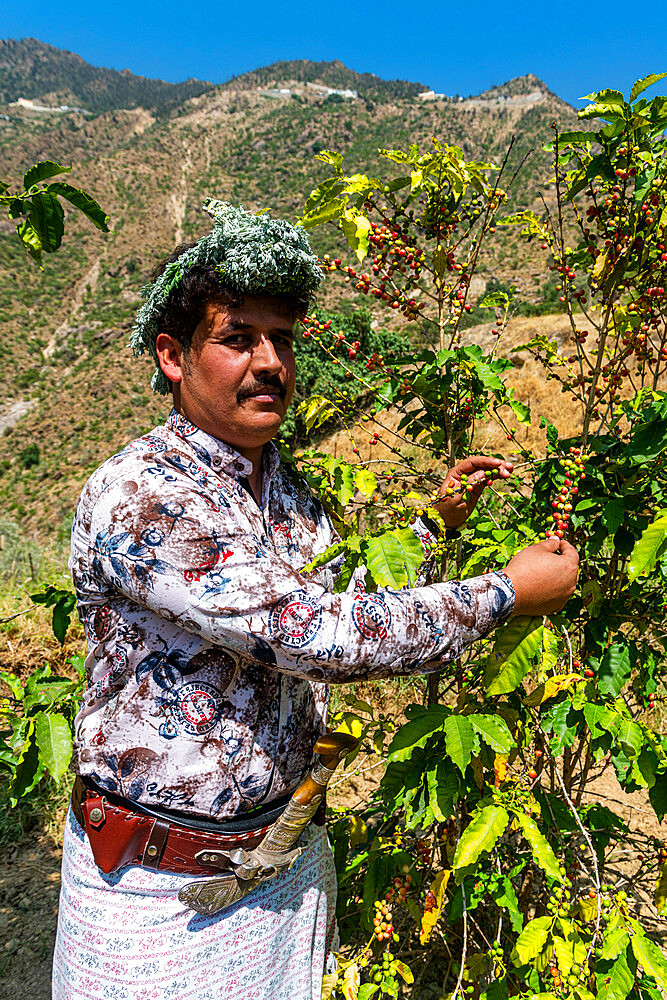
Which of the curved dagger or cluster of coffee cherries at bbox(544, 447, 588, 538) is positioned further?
cluster of coffee cherries at bbox(544, 447, 588, 538)

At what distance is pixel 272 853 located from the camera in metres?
1.36

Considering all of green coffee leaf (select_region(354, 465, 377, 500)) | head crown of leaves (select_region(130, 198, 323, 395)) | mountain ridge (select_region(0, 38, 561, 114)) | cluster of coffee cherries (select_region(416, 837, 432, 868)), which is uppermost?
mountain ridge (select_region(0, 38, 561, 114))

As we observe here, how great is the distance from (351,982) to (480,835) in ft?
2.34

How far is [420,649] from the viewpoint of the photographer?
1.08 metres

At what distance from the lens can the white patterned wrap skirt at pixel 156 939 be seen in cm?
128

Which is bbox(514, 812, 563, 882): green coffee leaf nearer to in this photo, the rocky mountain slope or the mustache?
the mustache

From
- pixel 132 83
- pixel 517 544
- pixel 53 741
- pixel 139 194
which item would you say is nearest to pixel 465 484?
pixel 517 544

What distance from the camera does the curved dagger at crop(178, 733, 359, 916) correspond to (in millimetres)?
1286

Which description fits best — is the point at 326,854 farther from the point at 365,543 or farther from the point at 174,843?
the point at 365,543

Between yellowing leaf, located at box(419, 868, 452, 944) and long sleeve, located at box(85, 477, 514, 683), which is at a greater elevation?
long sleeve, located at box(85, 477, 514, 683)

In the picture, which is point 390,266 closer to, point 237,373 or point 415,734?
point 237,373

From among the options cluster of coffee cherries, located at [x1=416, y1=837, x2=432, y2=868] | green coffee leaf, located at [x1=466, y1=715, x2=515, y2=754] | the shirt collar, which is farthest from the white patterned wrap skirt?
the shirt collar

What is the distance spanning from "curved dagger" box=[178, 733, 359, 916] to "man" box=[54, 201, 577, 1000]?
24mm

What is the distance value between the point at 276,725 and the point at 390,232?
127cm
